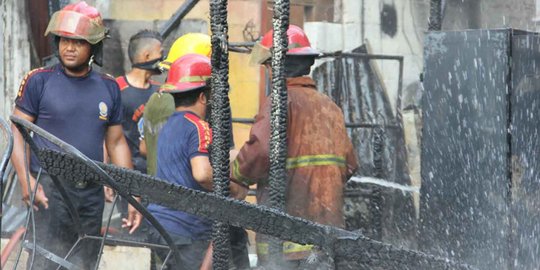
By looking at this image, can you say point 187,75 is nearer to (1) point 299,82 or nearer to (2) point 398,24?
(1) point 299,82

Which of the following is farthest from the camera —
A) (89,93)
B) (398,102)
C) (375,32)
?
(375,32)

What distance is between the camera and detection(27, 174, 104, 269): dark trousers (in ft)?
20.1

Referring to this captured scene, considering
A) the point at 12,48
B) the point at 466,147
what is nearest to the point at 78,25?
the point at 466,147

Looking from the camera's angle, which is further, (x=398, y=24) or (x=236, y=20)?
(x=398, y=24)

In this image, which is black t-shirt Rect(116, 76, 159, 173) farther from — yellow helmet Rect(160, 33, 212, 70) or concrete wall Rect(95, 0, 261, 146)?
concrete wall Rect(95, 0, 261, 146)

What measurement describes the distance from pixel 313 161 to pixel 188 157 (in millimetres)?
729

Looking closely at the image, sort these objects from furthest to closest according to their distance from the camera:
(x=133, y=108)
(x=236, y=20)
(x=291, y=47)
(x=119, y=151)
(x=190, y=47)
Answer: (x=236, y=20) → (x=133, y=108) → (x=190, y=47) → (x=119, y=151) → (x=291, y=47)

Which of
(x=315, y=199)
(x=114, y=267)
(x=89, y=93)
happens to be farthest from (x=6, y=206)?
(x=315, y=199)

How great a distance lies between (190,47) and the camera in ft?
24.4

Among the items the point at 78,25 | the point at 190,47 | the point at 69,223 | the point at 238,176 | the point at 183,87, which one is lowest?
the point at 69,223

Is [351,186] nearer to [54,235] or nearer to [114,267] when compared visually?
[114,267]

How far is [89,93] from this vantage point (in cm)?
648

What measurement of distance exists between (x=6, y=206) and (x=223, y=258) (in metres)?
4.91

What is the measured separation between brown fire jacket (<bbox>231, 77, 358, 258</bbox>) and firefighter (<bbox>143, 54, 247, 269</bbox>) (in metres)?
0.33
